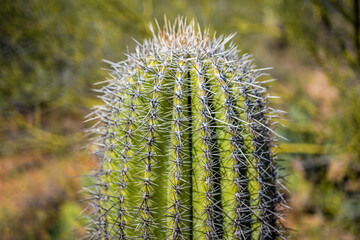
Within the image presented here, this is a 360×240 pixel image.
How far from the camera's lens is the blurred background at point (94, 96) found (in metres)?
4.66

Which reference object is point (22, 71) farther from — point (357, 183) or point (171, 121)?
point (357, 183)

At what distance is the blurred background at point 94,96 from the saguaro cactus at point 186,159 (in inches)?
122

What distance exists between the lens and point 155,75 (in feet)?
5.79

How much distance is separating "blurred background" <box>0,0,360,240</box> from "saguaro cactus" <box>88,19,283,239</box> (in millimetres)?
3089

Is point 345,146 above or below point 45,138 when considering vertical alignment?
below

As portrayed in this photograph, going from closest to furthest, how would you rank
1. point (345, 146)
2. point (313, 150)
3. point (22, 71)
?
point (345, 146), point (313, 150), point (22, 71)

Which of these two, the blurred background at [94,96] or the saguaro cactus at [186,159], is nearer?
the saguaro cactus at [186,159]

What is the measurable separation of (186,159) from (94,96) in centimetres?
486

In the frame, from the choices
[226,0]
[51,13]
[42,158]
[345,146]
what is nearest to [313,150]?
[345,146]

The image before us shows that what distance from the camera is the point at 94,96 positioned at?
20.4 ft

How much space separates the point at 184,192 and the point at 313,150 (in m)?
3.71

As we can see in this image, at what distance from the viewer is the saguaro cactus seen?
1.66m

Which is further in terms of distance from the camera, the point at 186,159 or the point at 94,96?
the point at 94,96

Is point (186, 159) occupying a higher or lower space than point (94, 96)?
lower
